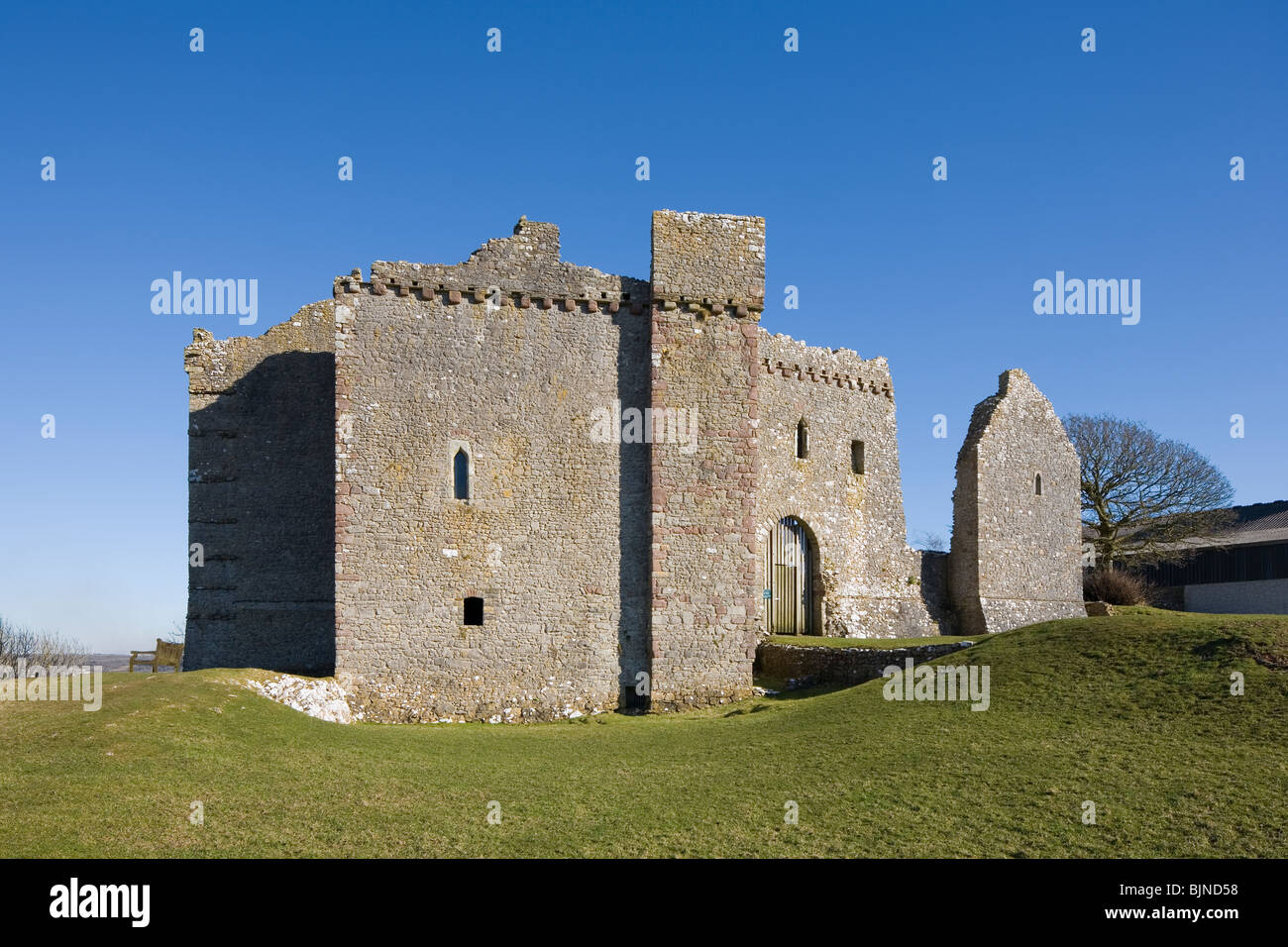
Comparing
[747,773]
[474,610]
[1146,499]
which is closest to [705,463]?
[474,610]

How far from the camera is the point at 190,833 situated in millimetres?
10773

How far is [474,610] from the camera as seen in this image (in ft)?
68.1

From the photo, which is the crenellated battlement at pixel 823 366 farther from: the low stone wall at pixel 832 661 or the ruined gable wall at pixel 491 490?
the low stone wall at pixel 832 661

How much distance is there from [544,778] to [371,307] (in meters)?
11.3

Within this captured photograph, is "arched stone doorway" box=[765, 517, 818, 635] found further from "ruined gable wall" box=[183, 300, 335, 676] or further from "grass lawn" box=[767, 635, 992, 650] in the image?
"ruined gable wall" box=[183, 300, 335, 676]

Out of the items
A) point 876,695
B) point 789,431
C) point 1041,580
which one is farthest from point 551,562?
point 1041,580

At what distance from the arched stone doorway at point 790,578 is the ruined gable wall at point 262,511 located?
11598mm

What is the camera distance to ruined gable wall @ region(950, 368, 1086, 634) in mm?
31156

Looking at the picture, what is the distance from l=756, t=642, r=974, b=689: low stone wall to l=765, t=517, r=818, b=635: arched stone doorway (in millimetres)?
3355

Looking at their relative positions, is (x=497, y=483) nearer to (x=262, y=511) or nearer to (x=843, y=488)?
(x=262, y=511)

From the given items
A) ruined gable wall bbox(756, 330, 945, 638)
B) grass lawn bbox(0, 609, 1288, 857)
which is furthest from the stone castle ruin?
ruined gable wall bbox(756, 330, 945, 638)
